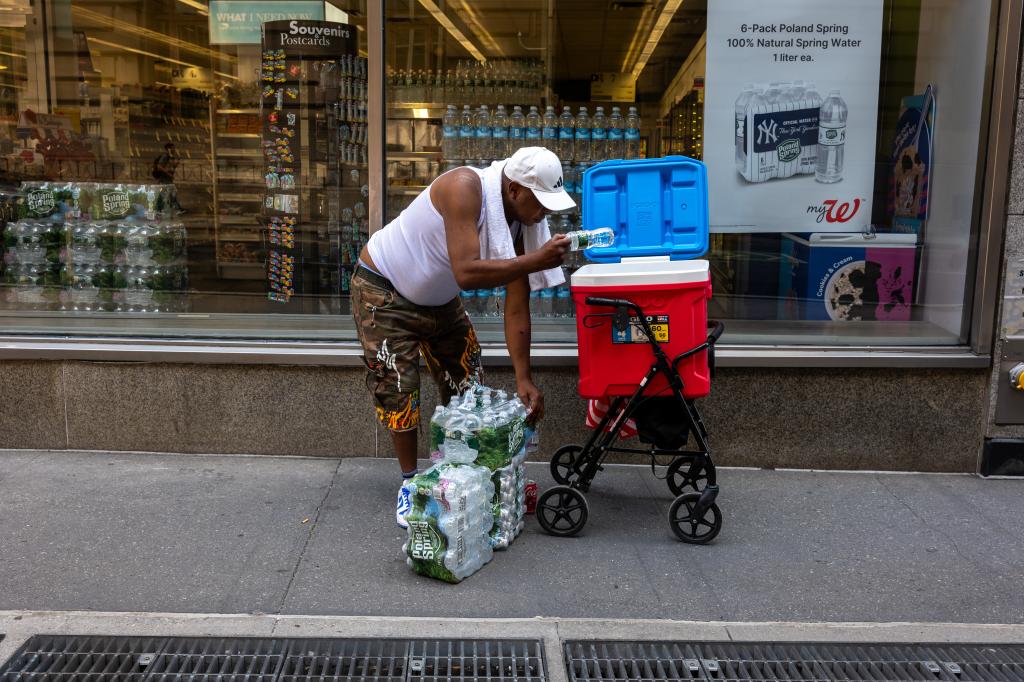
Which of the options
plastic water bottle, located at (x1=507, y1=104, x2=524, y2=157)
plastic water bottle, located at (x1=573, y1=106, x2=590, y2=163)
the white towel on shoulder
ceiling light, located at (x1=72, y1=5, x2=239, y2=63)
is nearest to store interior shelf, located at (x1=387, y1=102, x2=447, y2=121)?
plastic water bottle, located at (x1=507, y1=104, x2=524, y2=157)

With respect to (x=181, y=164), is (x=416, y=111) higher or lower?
higher

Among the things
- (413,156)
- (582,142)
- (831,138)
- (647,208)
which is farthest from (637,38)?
(647,208)

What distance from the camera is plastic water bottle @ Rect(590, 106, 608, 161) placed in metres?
6.00

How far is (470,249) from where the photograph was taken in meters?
3.99

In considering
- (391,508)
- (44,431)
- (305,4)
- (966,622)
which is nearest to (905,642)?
(966,622)

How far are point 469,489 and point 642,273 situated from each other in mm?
1165

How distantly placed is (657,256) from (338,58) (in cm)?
276

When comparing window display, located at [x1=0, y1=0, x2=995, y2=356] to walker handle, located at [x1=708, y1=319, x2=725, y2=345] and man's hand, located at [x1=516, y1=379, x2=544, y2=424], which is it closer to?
walker handle, located at [x1=708, y1=319, x2=725, y2=345]

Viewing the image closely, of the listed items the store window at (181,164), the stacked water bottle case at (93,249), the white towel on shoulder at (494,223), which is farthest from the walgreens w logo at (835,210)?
the stacked water bottle case at (93,249)

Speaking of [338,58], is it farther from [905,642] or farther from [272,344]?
[905,642]

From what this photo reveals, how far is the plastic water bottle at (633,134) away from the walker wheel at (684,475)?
79.0 inches

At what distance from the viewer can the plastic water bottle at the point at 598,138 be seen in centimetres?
600

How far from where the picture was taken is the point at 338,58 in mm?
6105

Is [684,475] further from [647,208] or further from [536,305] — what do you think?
[536,305]
